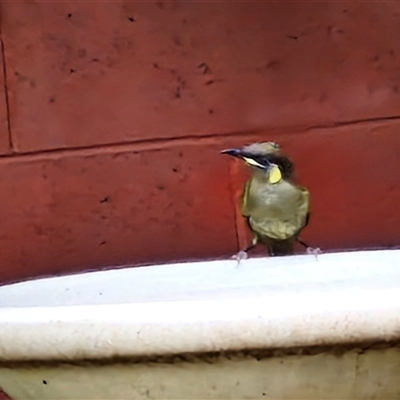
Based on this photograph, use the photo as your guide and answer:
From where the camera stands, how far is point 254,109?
3.60ft

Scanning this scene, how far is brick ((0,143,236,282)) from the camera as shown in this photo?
110cm

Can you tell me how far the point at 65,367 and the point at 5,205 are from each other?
0.61m

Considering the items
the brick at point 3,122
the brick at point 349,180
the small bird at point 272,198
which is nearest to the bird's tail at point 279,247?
the small bird at point 272,198

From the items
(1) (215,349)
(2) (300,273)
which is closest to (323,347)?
(1) (215,349)

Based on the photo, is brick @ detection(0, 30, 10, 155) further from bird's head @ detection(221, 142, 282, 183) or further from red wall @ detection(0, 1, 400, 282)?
bird's head @ detection(221, 142, 282, 183)

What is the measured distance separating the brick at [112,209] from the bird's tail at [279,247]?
6.2 inches

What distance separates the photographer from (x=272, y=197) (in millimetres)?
919

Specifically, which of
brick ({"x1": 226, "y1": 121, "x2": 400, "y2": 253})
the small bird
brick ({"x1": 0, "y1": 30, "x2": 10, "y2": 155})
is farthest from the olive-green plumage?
brick ({"x1": 0, "y1": 30, "x2": 10, "y2": 155})

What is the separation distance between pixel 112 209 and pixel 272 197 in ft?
0.92

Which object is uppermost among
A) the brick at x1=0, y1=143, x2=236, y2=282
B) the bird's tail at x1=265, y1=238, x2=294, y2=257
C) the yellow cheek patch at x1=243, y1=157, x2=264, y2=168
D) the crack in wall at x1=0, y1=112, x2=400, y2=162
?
the crack in wall at x1=0, y1=112, x2=400, y2=162

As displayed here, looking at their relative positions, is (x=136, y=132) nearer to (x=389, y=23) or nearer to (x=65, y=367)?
(x=389, y=23)

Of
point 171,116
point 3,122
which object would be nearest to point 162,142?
point 171,116

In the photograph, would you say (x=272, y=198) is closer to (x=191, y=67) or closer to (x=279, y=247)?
(x=279, y=247)

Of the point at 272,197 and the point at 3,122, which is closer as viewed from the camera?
the point at 272,197
